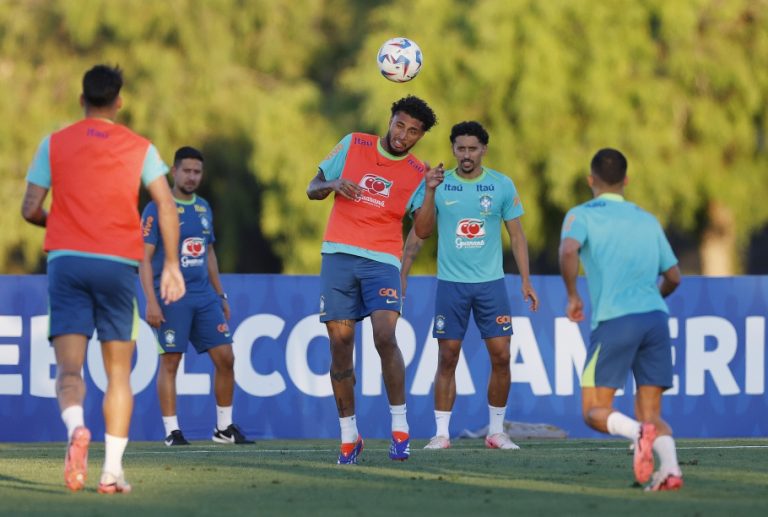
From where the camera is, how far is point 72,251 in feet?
24.6

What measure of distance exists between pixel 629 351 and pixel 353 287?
238 centimetres

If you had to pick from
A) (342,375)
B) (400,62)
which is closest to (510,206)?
(400,62)

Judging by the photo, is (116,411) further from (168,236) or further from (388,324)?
(388,324)

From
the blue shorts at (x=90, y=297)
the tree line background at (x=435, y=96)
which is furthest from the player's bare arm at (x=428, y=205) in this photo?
the tree line background at (x=435, y=96)

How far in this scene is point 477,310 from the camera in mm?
11438

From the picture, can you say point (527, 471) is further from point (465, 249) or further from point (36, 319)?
point (36, 319)

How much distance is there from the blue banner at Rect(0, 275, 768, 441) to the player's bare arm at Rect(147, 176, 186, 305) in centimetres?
597

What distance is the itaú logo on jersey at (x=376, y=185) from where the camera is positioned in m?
9.55

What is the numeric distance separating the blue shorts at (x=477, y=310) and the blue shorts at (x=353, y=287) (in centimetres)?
189

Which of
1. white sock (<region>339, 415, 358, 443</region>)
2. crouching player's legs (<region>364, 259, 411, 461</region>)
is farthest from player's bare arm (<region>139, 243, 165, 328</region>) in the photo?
white sock (<region>339, 415, 358, 443</region>)

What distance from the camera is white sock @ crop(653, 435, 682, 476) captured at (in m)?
7.55

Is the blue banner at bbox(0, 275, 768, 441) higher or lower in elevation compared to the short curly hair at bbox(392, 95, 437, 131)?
lower

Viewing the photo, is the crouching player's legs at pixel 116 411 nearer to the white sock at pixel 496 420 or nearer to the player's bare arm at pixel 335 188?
the player's bare arm at pixel 335 188

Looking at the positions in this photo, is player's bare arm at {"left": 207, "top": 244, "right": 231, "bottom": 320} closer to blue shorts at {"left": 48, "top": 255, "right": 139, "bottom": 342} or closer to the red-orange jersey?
the red-orange jersey
